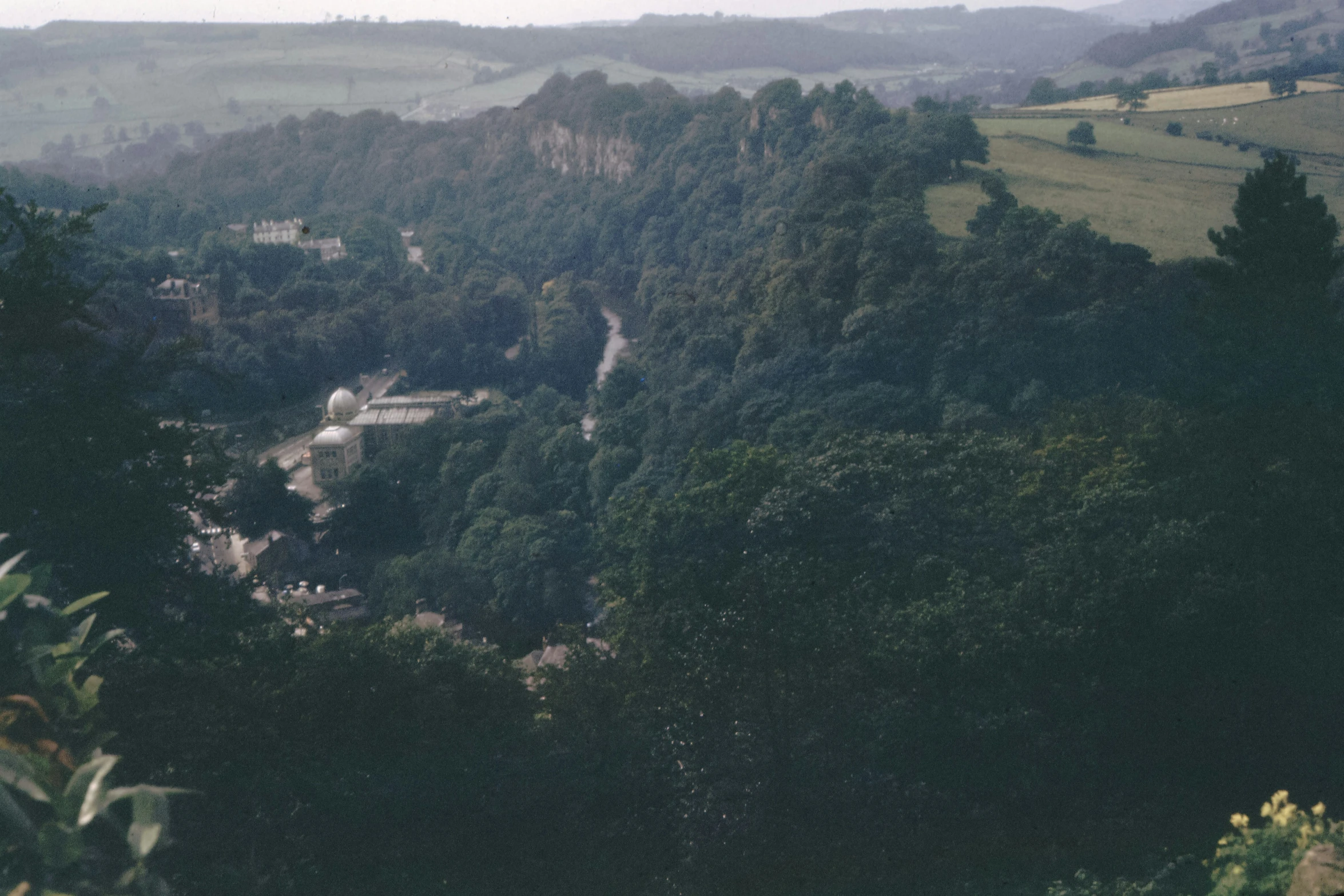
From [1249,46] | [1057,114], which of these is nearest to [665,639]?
[1057,114]

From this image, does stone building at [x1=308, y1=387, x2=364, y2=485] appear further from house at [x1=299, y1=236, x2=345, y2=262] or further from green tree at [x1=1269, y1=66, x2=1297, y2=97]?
green tree at [x1=1269, y1=66, x2=1297, y2=97]

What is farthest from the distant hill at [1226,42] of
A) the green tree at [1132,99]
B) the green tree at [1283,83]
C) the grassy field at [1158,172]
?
the grassy field at [1158,172]

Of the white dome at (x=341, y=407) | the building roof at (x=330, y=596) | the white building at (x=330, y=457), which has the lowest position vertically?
the building roof at (x=330, y=596)

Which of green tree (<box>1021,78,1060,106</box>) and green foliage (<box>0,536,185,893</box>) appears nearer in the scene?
green foliage (<box>0,536,185,893</box>)

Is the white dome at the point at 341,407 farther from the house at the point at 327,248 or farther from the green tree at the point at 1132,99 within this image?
the green tree at the point at 1132,99

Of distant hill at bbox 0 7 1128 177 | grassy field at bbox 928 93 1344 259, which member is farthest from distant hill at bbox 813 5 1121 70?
grassy field at bbox 928 93 1344 259

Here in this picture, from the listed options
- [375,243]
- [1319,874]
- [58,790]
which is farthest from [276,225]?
[1319,874]

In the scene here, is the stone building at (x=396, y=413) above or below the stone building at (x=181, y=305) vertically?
below
